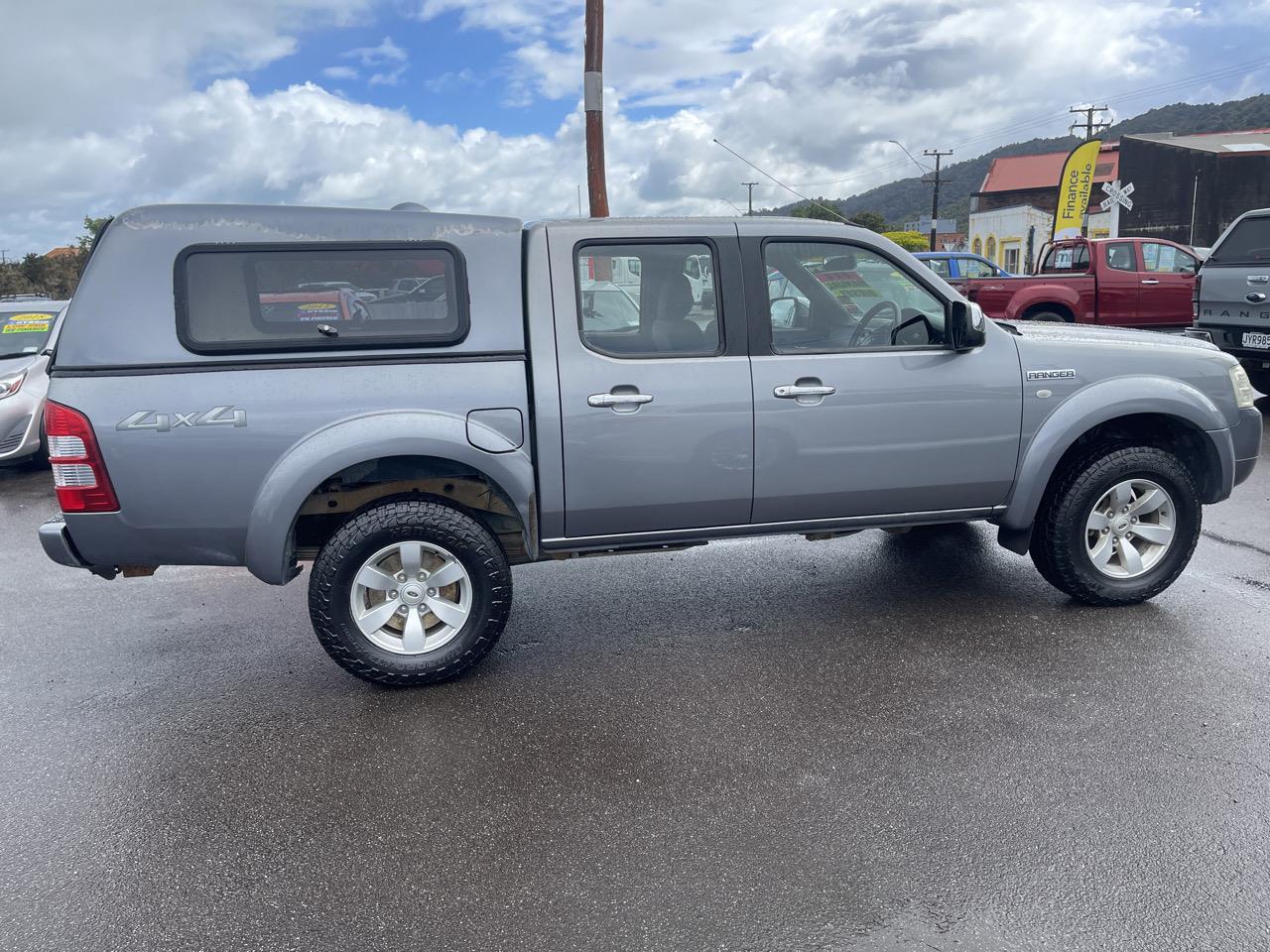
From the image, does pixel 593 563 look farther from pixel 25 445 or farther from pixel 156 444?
pixel 25 445

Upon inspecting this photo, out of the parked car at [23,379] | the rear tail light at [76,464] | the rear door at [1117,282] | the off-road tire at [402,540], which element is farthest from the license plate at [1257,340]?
the parked car at [23,379]

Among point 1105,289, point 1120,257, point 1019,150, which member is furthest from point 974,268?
point 1019,150

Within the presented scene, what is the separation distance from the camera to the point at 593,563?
Answer: 5.82 metres

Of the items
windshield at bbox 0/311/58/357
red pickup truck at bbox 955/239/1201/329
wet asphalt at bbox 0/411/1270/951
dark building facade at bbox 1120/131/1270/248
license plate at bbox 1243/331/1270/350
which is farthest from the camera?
dark building facade at bbox 1120/131/1270/248

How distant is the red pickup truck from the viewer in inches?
563

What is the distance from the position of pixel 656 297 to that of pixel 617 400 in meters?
0.53

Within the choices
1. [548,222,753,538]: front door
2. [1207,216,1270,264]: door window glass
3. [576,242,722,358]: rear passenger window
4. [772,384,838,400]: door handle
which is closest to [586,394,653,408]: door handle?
[548,222,753,538]: front door

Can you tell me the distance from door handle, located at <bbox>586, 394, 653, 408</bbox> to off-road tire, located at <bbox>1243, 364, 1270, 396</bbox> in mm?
9152

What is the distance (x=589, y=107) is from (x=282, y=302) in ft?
29.3

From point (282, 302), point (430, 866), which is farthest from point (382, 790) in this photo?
point (282, 302)

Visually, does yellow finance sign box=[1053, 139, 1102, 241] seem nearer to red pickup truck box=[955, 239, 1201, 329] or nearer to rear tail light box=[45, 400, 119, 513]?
red pickup truck box=[955, 239, 1201, 329]

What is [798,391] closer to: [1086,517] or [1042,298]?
[1086,517]

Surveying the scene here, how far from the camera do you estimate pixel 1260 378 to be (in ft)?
35.9

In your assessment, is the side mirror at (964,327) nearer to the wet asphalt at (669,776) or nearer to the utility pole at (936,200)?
the wet asphalt at (669,776)
